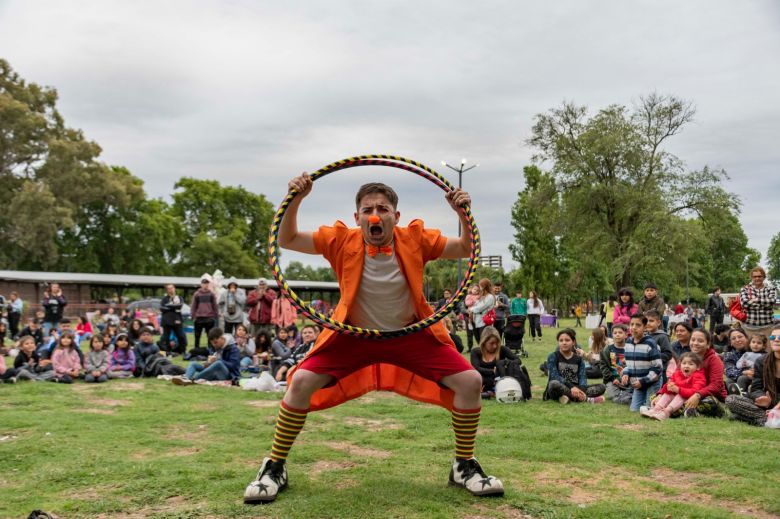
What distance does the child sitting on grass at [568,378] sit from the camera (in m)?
9.82

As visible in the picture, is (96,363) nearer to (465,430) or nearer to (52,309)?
(52,309)

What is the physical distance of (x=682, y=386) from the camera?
870 cm

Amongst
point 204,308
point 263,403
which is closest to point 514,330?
point 263,403

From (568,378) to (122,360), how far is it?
28.5 ft

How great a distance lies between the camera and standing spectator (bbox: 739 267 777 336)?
11.3 meters

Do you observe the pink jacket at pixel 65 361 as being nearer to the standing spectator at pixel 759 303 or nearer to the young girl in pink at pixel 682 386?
the young girl in pink at pixel 682 386

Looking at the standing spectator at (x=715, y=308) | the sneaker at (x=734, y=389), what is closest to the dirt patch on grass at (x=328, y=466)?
the sneaker at (x=734, y=389)

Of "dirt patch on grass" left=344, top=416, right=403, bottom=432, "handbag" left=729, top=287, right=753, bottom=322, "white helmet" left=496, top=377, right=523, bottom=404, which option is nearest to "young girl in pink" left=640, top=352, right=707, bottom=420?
"white helmet" left=496, top=377, right=523, bottom=404

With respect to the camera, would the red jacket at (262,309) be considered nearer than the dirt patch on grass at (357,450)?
No

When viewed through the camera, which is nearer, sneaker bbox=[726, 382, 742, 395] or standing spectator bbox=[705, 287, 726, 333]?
sneaker bbox=[726, 382, 742, 395]

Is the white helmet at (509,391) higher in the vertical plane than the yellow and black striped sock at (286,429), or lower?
lower

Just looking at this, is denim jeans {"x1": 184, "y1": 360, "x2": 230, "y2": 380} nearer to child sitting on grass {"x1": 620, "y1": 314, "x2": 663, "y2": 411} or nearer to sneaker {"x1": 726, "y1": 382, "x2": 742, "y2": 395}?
child sitting on grass {"x1": 620, "y1": 314, "x2": 663, "y2": 411}

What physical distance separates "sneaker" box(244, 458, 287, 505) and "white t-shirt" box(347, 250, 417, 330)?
3.87 feet

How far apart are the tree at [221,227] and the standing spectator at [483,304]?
45.9 meters
